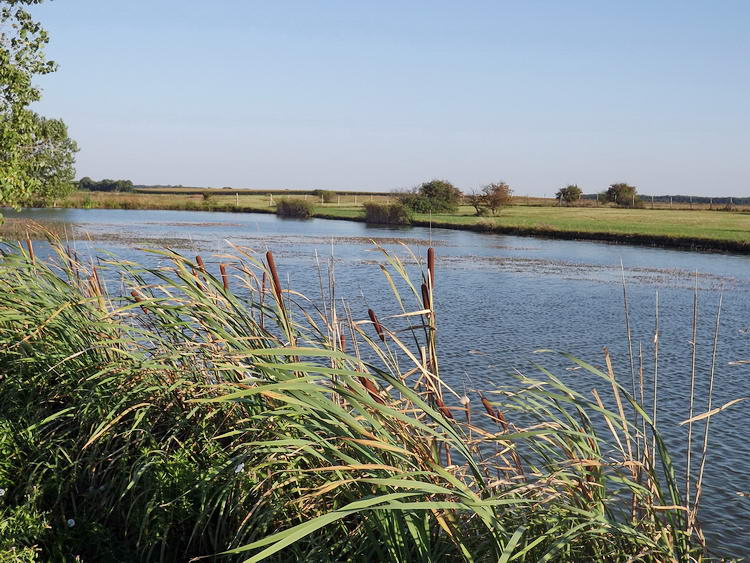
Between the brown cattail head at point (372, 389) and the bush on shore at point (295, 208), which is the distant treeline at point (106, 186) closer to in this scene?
the bush on shore at point (295, 208)

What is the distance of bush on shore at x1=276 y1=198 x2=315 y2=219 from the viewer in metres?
71.2

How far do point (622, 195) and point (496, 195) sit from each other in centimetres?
2511

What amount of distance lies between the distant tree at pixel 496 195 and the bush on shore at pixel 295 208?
17.2 m

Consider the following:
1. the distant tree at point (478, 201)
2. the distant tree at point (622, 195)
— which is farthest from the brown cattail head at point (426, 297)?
the distant tree at point (622, 195)

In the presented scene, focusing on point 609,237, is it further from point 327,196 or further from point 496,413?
point 327,196

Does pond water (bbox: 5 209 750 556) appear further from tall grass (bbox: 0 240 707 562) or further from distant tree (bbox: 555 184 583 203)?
distant tree (bbox: 555 184 583 203)

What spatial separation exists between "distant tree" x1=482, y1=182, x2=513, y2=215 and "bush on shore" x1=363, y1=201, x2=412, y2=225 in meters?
7.88

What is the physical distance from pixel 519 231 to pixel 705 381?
3842 cm

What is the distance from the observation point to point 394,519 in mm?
2811

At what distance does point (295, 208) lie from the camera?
240 ft

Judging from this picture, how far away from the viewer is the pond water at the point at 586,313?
8625 millimetres

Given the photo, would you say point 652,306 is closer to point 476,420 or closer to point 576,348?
point 576,348

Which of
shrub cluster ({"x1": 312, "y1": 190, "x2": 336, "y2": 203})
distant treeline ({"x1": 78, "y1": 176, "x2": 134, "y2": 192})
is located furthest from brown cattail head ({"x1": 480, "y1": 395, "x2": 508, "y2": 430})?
distant treeline ({"x1": 78, "y1": 176, "x2": 134, "y2": 192})

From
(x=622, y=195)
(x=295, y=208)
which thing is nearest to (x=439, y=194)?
(x=295, y=208)
